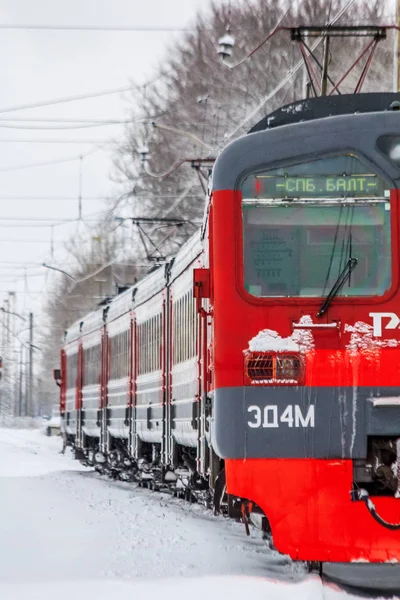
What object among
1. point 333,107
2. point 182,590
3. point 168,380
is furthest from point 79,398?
point 182,590

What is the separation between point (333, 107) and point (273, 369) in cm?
196

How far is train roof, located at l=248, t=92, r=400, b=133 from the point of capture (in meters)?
9.39

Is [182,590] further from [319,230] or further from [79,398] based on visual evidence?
[79,398]

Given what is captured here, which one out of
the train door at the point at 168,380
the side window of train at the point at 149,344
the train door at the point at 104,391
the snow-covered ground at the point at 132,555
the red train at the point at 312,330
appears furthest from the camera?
the train door at the point at 104,391

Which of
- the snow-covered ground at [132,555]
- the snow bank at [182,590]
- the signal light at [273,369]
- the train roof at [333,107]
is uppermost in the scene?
the train roof at [333,107]

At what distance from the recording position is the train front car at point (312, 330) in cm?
848

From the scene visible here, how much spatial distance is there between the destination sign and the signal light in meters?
1.02

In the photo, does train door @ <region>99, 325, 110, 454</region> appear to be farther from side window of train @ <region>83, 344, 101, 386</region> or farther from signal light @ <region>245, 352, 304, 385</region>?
signal light @ <region>245, 352, 304, 385</region>

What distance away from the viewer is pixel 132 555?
10.3 metres

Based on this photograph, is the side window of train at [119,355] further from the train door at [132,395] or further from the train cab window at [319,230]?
the train cab window at [319,230]

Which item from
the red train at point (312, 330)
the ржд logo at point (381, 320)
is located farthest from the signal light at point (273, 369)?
the ржд logo at point (381, 320)

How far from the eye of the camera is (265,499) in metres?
8.57

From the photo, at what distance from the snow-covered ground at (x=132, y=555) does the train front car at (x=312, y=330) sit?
1.86 feet

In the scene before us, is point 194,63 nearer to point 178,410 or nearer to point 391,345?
point 178,410
